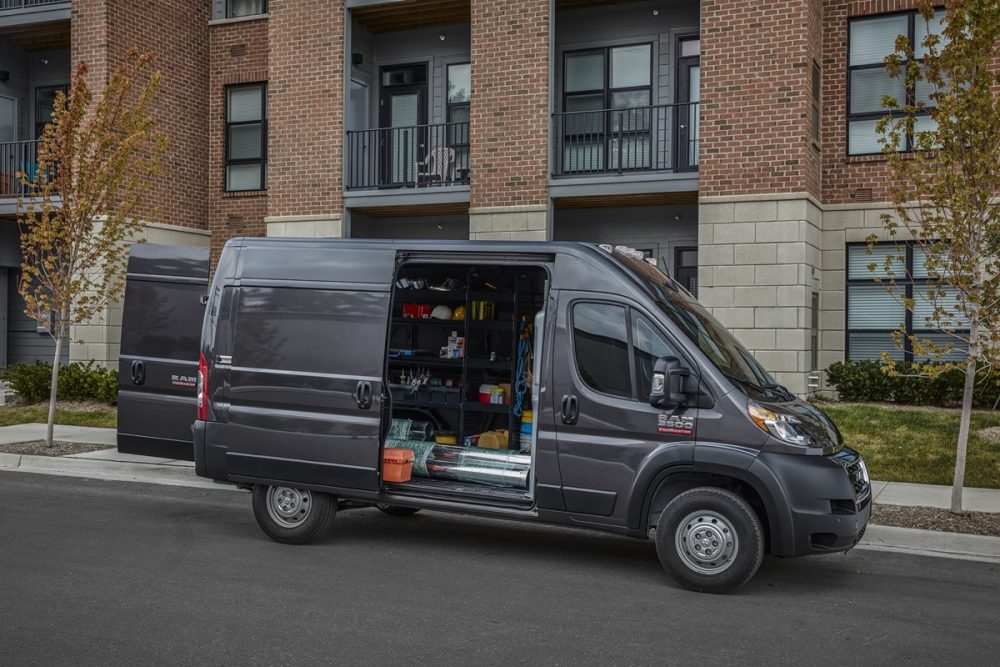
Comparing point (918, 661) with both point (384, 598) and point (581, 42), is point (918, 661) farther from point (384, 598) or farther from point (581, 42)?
point (581, 42)

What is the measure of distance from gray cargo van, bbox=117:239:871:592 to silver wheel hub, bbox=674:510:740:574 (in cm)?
1

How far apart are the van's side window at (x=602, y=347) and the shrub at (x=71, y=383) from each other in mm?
12366

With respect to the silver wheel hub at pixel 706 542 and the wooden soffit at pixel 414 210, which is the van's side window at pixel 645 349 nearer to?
the silver wheel hub at pixel 706 542

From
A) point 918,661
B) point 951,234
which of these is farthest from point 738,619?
point 951,234

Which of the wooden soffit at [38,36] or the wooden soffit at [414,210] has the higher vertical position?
the wooden soffit at [38,36]

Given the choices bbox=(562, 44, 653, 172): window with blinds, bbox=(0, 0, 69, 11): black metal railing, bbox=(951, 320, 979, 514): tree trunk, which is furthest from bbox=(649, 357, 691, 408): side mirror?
bbox=(0, 0, 69, 11): black metal railing

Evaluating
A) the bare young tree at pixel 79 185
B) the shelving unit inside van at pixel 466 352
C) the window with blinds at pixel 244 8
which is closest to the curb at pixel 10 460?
the bare young tree at pixel 79 185

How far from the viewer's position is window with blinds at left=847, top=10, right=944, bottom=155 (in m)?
16.5

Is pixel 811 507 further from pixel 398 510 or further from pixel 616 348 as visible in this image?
pixel 398 510

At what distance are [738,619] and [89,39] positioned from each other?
17899 millimetres

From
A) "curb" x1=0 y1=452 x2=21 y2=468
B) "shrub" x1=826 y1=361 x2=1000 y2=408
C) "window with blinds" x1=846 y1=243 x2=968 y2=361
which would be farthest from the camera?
"window with blinds" x1=846 y1=243 x2=968 y2=361

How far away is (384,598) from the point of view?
6363 millimetres

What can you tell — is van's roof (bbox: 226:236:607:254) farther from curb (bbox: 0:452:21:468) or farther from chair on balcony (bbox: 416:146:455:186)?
chair on balcony (bbox: 416:146:455:186)

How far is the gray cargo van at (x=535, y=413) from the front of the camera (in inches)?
261
